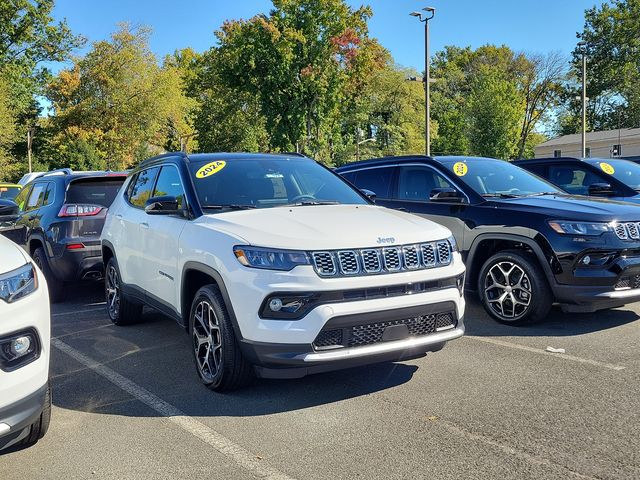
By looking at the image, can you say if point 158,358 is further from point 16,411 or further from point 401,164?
point 401,164

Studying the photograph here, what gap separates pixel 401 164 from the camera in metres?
7.69

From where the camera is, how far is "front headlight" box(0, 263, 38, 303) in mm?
2912

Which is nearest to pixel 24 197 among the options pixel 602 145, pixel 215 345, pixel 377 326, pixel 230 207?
pixel 230 207

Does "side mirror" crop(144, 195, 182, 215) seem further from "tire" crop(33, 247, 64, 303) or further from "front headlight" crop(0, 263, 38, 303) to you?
"tire" crop(33, 247, 64, 303)

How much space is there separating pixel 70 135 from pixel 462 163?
42.5 meters

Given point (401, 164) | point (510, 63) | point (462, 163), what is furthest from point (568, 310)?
point (510, 63)

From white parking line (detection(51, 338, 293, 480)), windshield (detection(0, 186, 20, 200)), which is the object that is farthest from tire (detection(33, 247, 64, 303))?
windshield (detection(0, 186, 20, 200))

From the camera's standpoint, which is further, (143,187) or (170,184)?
(143,187)

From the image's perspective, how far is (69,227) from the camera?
24.5 ft

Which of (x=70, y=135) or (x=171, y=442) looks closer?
(x=171, y=442)

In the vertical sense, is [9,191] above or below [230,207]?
above

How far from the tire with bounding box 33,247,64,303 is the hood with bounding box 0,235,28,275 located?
448cm

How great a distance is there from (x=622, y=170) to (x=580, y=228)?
5308 mm

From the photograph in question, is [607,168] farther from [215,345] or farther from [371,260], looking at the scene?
[215,345]
